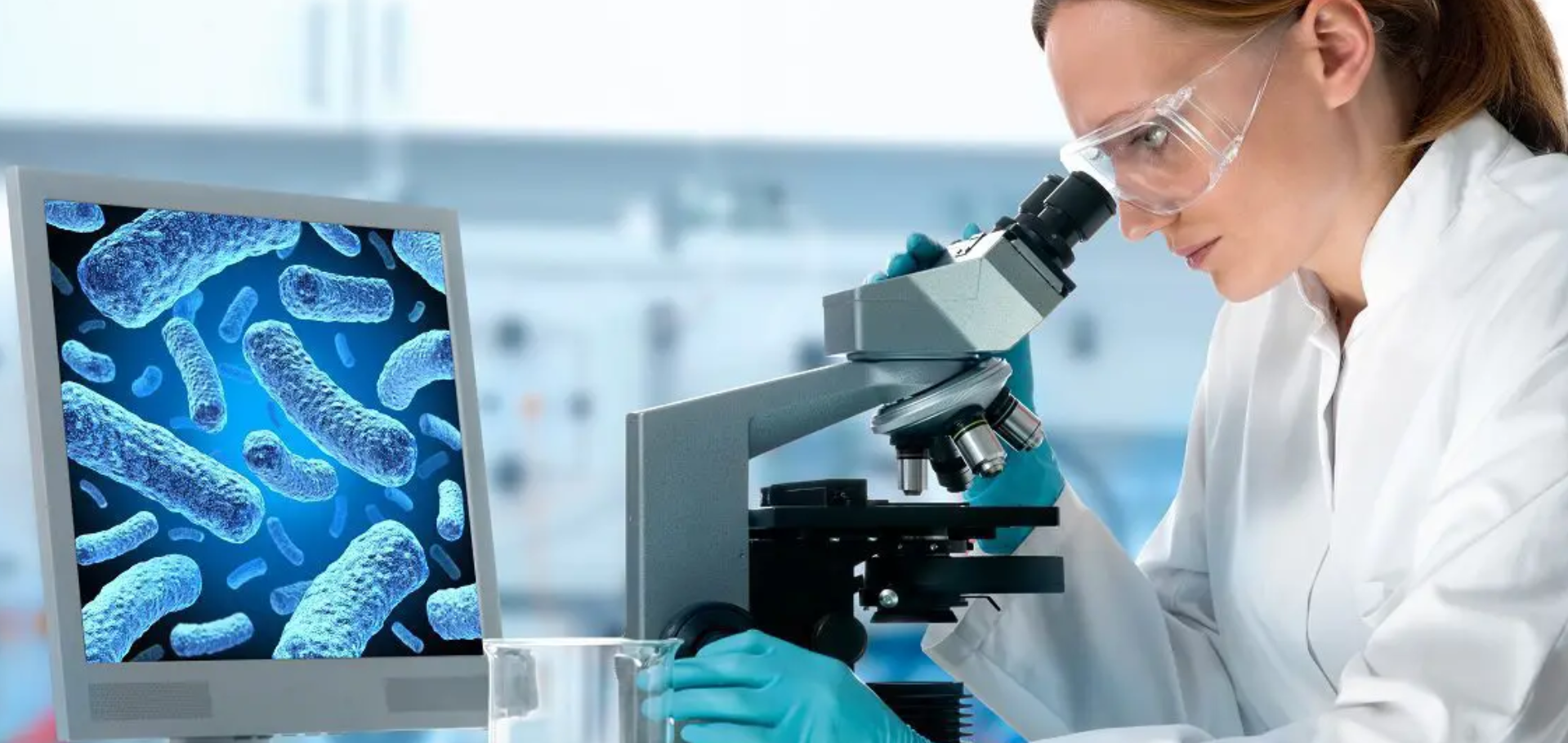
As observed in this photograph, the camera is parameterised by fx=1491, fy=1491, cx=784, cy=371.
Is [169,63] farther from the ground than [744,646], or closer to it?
farther from the ground

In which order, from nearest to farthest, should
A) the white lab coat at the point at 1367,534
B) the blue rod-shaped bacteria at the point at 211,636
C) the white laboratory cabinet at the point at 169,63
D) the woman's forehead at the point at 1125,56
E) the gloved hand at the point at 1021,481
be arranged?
the white lab coat at the point at 1367,534 → the blue rod-shaped bacteria at the point at 211,636 → the woman's forehead at the point at 1125,56 → the gloved hand at the point at 1021,481 → the white laboratory cabinet at the point at 169,63

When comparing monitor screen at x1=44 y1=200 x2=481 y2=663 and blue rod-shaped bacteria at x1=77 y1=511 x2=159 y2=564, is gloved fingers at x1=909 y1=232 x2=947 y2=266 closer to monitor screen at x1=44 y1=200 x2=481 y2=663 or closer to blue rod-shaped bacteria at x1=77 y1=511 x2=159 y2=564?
monitor screen at x1=44 y1=200 x2=481 y2=663

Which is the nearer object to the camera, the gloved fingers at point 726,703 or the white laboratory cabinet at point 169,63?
the gloved fingers at point 726,703

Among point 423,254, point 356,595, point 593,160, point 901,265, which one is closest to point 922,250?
point 901,265

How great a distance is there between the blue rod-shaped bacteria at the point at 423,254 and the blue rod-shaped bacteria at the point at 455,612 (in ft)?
0.91

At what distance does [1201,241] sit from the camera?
1.36 meters

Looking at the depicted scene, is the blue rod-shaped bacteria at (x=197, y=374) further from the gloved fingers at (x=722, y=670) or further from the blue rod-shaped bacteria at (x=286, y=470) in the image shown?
the gloved fingers at (x=722, y=670)

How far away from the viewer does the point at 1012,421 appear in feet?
4.01

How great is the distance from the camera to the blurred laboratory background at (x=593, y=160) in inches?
120

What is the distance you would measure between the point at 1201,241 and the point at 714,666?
0.61m

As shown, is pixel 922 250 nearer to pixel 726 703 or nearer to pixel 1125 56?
pixel 1125 56

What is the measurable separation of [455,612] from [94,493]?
32cm

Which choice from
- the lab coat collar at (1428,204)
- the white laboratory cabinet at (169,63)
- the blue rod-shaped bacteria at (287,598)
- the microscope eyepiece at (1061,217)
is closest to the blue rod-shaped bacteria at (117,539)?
the blue rod-shaped bacteria at (287,598)

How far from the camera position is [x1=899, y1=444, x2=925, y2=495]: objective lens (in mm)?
1231
